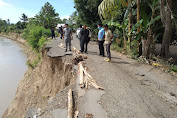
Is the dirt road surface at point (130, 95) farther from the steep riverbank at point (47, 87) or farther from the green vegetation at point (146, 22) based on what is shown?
the steep riverbank at point (47, 87)

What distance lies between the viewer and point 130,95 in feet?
12.6

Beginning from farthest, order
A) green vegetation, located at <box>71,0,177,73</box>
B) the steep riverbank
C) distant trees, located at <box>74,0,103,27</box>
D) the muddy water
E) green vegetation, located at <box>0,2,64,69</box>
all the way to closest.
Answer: green vegetation, located at <box>0,2,64,69</box>, distant trees, located at <box>74,0,103,27</box>, the muddy water, the steep riverbank, green vegetation, located at <box>71,0,177,73</box>

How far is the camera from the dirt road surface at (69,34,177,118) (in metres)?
3.17

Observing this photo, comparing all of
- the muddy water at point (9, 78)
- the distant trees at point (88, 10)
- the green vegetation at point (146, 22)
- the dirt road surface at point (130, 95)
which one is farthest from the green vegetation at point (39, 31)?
the dirt road surface at point (130, 95)

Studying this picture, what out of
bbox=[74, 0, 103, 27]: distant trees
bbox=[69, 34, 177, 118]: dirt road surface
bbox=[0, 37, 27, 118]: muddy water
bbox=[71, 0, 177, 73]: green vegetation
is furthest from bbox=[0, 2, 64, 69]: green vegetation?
bbox=[69, 34, 177, 118]: dirt road surface

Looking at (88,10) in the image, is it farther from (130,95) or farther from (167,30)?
(130,95)

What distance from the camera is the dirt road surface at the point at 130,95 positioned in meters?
3.17

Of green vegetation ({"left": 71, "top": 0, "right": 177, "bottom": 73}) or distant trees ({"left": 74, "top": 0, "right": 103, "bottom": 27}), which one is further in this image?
distant trees ({"left": 74, "top": 0, "right": 103, "bottom": 27})

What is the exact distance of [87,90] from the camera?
4113 mm

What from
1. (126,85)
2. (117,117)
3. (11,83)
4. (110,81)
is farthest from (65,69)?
(11,83)

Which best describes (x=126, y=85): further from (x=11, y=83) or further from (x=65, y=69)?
(x=11, y=83)

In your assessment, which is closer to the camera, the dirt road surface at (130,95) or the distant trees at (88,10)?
the dirt road surface at (130,95)

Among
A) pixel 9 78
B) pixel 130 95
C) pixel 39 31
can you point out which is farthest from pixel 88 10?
pixel 130 95

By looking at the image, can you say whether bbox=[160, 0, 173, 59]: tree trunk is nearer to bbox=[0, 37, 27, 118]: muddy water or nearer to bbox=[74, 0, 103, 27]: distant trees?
bbox=[74, 0, 103, 27]: distant trees
